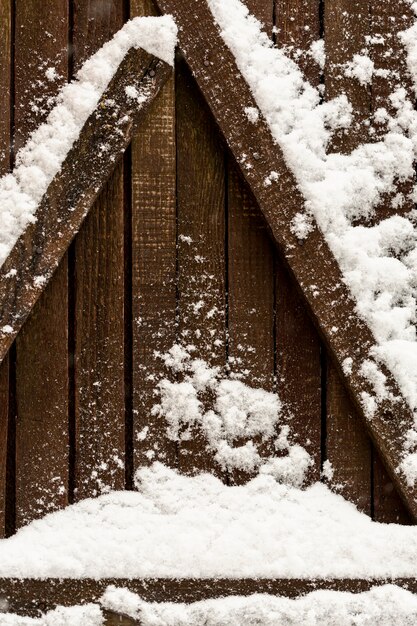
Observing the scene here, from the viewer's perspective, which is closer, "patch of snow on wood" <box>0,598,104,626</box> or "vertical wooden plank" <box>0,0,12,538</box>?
"patch of snow on wood" <box>0,598,104,626</box>

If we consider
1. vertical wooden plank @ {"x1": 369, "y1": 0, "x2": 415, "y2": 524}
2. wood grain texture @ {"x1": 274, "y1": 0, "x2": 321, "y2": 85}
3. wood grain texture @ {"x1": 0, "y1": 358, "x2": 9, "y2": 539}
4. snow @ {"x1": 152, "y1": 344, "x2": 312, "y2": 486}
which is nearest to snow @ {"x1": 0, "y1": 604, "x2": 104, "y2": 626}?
wood grain texture @ {"x1": 0, "y1": 358, "x2": 9, "y2": 539}

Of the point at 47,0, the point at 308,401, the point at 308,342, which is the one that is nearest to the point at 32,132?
the point at 47,0

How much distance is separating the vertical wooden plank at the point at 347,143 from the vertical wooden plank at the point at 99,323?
0.67 meters

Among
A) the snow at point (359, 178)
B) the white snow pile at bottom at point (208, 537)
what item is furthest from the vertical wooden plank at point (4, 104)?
the snow at point (359, 178)

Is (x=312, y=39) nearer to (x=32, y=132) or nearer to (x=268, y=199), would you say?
(x=268, y=199)

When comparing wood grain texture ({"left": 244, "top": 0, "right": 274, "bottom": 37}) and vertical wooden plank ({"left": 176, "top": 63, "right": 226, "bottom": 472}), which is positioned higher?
wood grain texture ({"left": 244, "top": 0, "right": 274, "bottom": 37})

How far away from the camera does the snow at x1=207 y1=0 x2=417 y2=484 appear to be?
190 cm

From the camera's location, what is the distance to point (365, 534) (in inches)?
74.6

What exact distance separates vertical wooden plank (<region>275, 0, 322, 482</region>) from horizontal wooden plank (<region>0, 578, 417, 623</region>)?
1.28 feet

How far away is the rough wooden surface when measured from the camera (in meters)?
1.83

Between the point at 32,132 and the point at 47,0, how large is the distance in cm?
42

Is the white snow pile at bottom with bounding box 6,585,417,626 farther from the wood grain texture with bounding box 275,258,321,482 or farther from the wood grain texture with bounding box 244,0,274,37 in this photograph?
the wood grain texture with bounding box 244,0,274,37

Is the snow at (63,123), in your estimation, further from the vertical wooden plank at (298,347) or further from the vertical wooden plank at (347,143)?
the vertical wooden plank at (347,143)

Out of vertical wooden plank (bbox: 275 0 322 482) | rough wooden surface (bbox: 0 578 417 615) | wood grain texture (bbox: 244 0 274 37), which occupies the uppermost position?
wood grain texture (bbox: 244 0 274 37)
